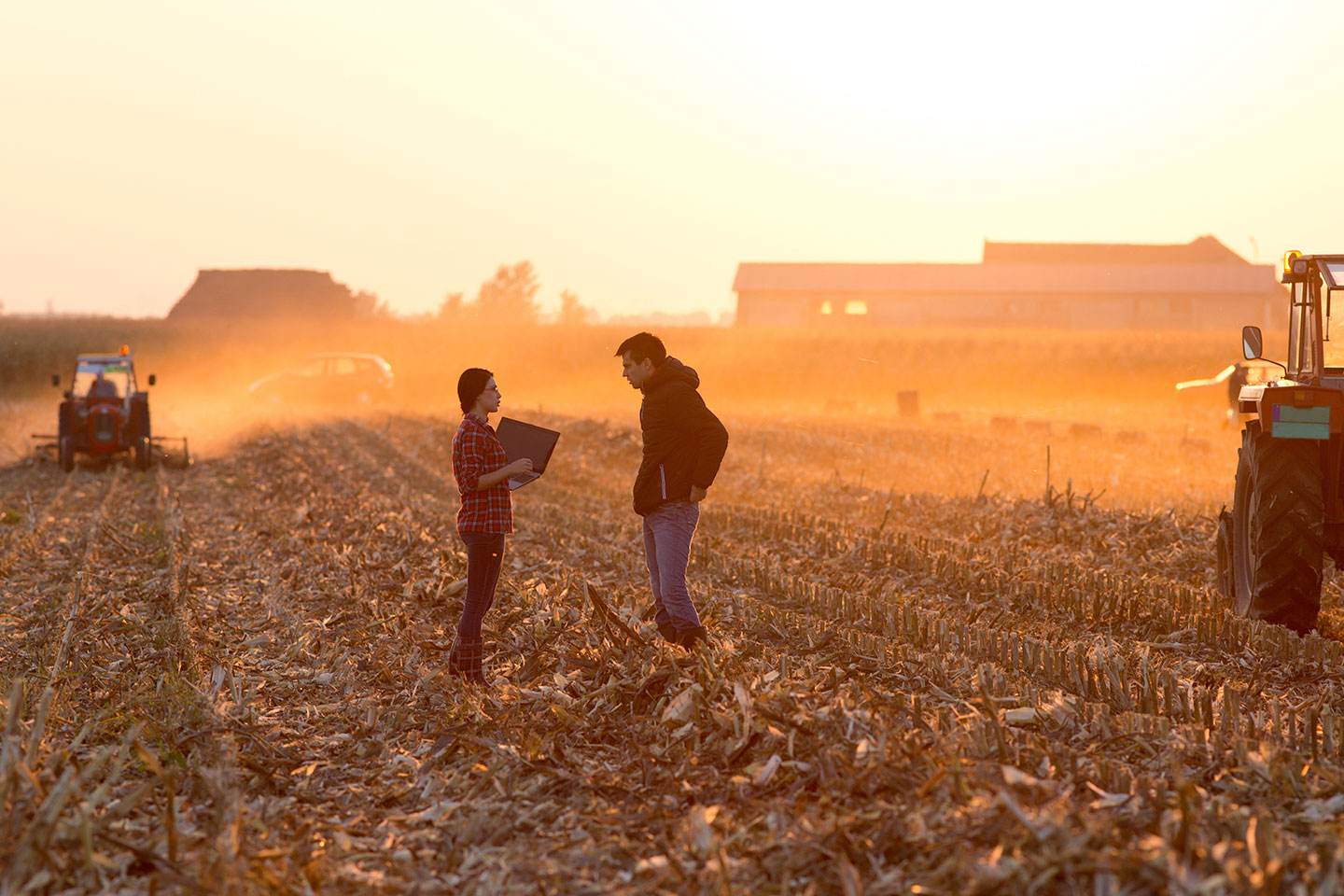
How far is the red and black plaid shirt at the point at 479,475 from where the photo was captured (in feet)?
21.2

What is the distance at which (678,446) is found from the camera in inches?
271

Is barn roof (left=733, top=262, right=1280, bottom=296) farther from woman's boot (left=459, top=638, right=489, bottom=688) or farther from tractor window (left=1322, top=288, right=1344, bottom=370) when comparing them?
woman's boot (left=459, top=638, right=489, bottom=688)

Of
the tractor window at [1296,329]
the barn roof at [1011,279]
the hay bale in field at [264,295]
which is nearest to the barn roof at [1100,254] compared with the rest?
the barn roof at [1011,279]

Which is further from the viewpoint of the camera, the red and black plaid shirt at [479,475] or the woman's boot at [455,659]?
the woman's boot at [455,659]

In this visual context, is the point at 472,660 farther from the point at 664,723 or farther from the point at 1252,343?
the point at 1252,343

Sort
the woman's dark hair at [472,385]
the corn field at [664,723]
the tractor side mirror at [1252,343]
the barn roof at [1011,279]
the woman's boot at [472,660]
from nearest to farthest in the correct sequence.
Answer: the corn field at [664,723] → the woman's dark hair at [472,385] → the woman's boot at [472,660] → the tractor side mirror at [1252,343] → the barn roof at [1011,279]

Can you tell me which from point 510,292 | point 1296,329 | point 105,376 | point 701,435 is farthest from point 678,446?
point 510,292

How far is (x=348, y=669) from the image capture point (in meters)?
7.43

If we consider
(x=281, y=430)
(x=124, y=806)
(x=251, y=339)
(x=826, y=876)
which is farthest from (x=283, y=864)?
(x=251, y=339)

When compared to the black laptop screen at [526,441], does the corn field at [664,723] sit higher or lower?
lower

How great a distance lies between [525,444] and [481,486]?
0.35 meters

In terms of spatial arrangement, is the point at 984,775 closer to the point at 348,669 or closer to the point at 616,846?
the point at 616,846

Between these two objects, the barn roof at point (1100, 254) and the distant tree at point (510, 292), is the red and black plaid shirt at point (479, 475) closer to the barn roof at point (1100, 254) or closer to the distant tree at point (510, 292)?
the barn roof at point (1100, 254)

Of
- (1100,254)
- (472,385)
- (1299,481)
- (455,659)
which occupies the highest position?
A: (1100,254)
